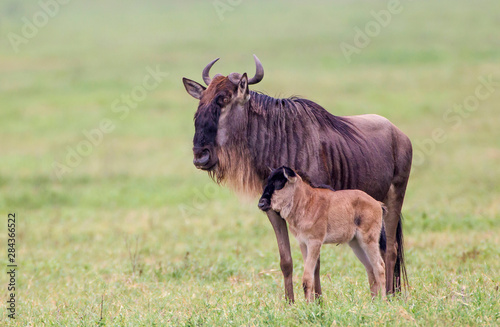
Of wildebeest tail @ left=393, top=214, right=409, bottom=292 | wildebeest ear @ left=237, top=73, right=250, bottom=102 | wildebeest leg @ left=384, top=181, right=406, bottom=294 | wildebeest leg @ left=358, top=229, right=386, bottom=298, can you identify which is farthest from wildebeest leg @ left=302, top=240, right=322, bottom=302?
wildebeest tail @ left=393, top=214, right=409, bottom=292

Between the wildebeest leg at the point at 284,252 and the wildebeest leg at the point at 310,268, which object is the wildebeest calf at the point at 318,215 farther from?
the wildebeest leg at the point at 284,252

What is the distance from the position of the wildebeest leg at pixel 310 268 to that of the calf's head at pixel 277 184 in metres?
0.49

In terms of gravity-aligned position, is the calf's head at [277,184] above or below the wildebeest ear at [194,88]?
below

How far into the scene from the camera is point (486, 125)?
2116 cm

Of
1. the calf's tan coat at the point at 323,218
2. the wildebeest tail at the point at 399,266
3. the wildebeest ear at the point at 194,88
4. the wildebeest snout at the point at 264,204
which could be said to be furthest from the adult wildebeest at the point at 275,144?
the wildebeest snout at the point at 264,204

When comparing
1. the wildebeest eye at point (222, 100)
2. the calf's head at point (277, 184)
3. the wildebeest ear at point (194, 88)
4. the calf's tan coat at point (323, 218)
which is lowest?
the calf's tan coat at point (323, 218)

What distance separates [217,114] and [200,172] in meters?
11.8

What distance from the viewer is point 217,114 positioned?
21.0 ft

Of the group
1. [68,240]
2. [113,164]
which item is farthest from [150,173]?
[68,240]

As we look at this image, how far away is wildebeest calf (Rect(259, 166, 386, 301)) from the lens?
6016mm

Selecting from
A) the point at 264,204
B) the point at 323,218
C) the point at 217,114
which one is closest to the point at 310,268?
the point at 323,218

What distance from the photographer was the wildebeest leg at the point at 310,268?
5.95 metres

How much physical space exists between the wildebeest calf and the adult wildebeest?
0.38 metres

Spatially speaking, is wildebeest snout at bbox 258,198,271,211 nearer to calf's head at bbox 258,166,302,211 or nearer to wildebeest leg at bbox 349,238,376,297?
calf's head at bbox 258,166,302,211
